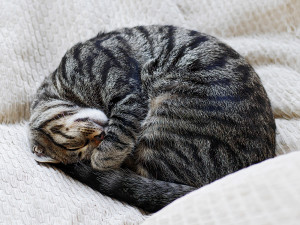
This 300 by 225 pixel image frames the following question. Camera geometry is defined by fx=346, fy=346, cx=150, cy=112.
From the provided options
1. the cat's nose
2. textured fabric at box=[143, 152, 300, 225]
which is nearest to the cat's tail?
the cat's nose

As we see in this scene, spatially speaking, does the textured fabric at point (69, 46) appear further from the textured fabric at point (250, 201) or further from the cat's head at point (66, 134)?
the textured fabric at point (250, 201)

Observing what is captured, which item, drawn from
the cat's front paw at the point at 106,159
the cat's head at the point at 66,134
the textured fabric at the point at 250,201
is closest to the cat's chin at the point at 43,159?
the cat's head at the point at 66,134

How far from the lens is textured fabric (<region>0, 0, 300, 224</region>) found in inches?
46.7

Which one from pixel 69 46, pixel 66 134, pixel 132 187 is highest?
pixel 69 46

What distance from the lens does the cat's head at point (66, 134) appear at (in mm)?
1440

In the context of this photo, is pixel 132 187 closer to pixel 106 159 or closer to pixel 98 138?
pixel 106 159

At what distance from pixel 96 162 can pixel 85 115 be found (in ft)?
0.73

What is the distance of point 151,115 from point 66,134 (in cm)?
37

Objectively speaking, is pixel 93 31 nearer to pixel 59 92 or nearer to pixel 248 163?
pixel 59 92

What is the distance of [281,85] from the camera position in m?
1.68

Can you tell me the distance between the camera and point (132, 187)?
1283mm

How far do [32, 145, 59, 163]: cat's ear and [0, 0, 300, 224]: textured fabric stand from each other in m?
0.03

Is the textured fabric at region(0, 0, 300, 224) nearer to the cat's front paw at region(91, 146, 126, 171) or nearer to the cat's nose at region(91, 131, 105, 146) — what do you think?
the cat's front paw at region(91, 146, 126, 171)

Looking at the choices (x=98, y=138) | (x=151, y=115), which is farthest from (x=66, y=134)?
(x=151, y=115)
